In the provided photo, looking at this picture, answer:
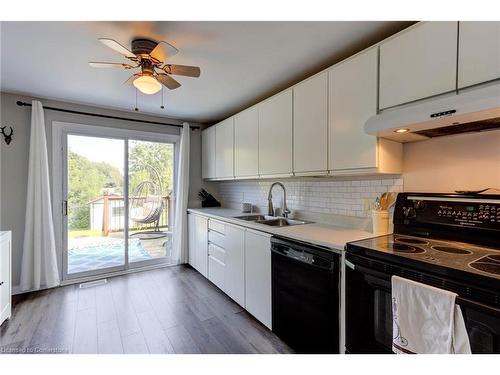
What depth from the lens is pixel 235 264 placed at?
2508mm

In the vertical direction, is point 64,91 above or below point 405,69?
above

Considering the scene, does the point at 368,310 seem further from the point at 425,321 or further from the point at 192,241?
the point at 192,241

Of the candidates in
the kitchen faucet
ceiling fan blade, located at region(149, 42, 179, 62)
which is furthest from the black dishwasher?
ceiling fan blade, located at region(149, 42, 179, 62)

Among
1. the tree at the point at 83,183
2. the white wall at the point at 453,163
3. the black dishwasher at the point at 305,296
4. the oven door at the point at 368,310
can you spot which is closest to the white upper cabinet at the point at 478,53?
the white wall at the point at 453,163

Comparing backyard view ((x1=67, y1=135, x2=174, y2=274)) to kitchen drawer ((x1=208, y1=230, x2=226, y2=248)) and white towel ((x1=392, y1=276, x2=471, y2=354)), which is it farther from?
white towel ((x1=392, y1=276, x2=471, y2=354))

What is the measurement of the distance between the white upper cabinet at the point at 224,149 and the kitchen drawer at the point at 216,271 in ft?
3.52

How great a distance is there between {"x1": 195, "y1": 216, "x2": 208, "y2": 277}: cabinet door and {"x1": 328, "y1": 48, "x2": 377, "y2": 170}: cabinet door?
1895 mm

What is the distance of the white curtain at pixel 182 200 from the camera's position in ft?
12.2

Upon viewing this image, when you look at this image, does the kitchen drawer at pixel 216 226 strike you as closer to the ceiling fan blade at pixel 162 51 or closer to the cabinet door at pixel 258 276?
the cabinet door at pixel 258 276

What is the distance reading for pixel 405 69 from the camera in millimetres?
1439

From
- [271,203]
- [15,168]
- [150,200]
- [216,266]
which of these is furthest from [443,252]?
[15,168]
